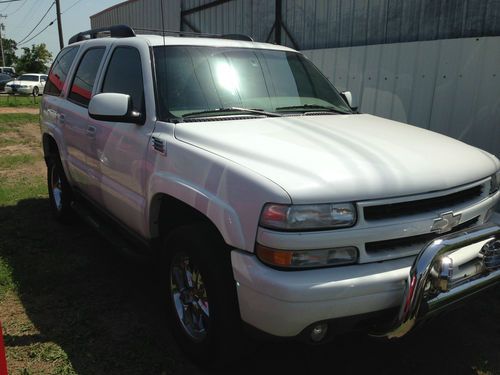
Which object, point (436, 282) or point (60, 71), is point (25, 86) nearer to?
point (60, 71)

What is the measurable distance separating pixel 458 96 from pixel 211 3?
6.76 m

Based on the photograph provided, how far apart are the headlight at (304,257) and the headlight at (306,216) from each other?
0.11m

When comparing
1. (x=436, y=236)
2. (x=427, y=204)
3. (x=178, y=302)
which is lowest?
(x=178, y=302)

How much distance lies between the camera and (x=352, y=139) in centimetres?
278

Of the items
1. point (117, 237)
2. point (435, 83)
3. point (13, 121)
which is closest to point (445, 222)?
point (117, 237)

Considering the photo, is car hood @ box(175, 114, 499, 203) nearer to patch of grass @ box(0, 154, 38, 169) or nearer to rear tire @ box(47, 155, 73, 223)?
rear tire @ box(47, 155, 73, 223)

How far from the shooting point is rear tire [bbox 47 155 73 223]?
5113 mm

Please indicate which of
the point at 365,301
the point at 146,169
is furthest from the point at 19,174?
the point at 365,301

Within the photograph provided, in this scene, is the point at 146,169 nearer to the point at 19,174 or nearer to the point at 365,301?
the point at 365,301

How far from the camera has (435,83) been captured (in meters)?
5.89

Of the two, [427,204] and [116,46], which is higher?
[116,46]

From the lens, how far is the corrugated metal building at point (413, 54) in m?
5.43

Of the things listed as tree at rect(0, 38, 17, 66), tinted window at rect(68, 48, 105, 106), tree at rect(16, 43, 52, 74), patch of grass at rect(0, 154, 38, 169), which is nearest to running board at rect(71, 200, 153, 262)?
tinted window at rect(68, 48, 105, 106)

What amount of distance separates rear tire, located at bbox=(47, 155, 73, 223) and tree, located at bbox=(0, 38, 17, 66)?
288ft
